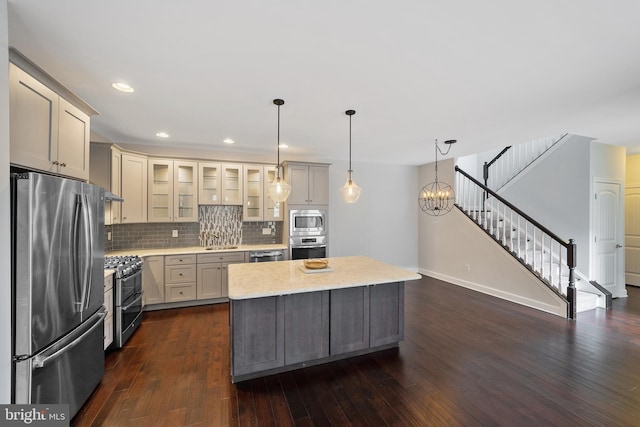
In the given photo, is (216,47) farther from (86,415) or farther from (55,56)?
(86,415)

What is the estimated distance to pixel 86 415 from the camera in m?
1.97

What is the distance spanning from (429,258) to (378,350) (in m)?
3.87

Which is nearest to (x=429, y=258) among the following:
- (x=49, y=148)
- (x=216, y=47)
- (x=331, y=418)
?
(x=331, y=418)

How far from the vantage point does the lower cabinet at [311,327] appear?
7.79ft

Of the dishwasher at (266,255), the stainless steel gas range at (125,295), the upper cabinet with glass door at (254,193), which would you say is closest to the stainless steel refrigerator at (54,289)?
the stainless steel gas range at (125,295)

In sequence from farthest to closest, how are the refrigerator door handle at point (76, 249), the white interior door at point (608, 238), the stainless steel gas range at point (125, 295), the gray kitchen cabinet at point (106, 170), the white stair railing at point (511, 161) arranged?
the white stair railing at point (511, 161) → the white interior door at point (608, 238) → the gray kitchen cabinet at point (106, 170) → the stainless steel gas range at point (125, 295) → the refrigerator door handle at point (76, 249)

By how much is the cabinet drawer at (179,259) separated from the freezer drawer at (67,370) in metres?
1.83

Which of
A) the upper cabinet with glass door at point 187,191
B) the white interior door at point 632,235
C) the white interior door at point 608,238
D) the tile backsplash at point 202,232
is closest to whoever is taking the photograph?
the tile backsplash at point 202,232

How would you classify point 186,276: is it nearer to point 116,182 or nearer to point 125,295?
point 125,295

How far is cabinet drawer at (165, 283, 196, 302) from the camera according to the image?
13.6 feet

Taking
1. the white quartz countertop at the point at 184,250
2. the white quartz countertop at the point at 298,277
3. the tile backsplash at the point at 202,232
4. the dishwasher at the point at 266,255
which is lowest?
the dishwasher at the point at 266,255

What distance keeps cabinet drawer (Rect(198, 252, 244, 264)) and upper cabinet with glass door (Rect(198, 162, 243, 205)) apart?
36.3 inches

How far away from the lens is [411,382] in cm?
236

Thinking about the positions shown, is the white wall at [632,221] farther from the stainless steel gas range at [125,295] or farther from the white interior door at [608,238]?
the stainless steel gas range at [125,295]
